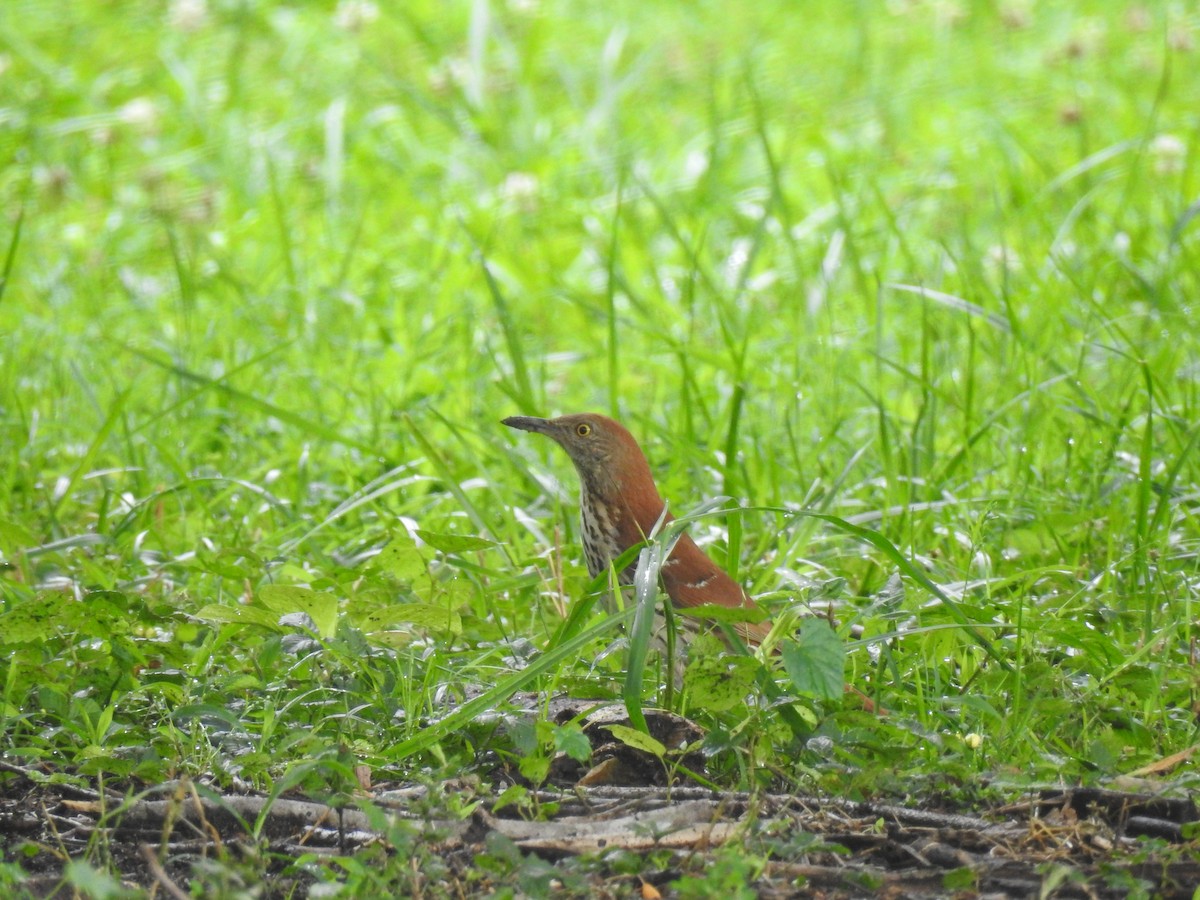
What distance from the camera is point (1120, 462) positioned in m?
4.17

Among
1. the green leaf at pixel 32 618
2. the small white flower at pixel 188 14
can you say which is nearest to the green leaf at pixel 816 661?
the green leaf at pixel 32 618

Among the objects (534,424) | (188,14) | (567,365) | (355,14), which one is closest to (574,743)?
(534,424)

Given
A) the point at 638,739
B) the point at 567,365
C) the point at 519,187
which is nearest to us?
the point at 638,739

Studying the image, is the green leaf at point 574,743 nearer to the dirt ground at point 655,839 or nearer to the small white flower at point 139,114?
the dirt ground at point 655,839

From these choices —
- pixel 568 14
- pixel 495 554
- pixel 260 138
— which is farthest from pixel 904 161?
pixel 495 554

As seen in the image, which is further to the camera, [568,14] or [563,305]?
[568,14]

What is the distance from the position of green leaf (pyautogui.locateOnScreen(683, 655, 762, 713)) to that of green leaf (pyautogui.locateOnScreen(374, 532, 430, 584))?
819mm

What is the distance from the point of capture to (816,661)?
2.54 m

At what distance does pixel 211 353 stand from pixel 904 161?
148 inches

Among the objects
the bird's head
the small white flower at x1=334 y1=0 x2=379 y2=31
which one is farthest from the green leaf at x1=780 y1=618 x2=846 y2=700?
the small white flower at x1=334 y1=0 x2=379 y2=31

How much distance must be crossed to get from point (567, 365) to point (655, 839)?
3.62 m

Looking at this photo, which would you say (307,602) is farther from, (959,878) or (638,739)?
(959,878)

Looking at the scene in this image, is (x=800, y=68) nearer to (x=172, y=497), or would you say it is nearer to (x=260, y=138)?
(x=260, y=138)

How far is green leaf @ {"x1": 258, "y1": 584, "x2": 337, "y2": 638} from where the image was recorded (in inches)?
118
